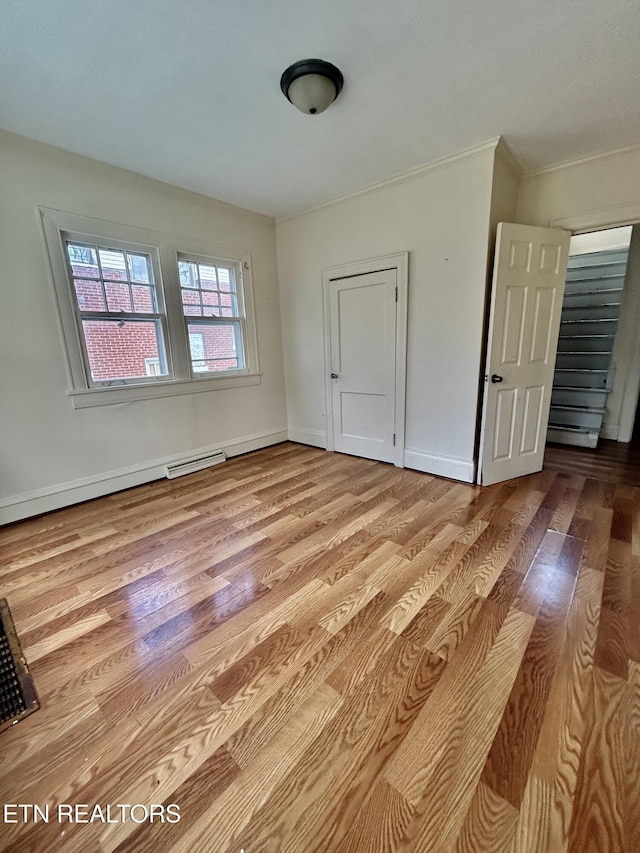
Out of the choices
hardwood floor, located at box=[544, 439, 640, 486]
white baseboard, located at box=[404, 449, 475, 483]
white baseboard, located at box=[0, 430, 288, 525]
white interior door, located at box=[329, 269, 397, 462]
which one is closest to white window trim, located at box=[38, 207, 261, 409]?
white baseboard, located at box=[0, 430, 288, 525]

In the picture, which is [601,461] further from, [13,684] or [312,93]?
[13,684]

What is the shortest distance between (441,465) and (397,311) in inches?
59.3

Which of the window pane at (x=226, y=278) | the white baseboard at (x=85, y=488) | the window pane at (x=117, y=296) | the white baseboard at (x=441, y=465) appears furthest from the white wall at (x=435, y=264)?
the white baseboard at (x=85, y=488)

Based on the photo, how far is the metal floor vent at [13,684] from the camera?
47.4 inches

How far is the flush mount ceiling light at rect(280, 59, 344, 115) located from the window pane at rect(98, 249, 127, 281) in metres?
1.85

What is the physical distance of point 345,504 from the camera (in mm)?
2676

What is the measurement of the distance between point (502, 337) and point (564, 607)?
1966mm

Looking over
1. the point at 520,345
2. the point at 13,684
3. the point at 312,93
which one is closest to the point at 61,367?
the point at 13,684

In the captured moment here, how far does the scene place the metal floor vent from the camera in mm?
1204

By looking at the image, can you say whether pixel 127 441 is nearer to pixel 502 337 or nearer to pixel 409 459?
pixel 409 459

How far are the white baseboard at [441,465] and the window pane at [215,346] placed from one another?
217 cm

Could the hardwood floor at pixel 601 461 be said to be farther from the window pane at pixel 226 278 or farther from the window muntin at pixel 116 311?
the window muntin at pixel 116 311

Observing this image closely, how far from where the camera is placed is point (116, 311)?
286 cm

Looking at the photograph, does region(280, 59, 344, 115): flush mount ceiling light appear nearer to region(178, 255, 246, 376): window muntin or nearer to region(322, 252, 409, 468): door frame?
region(322, 252, 409, 468): door frame
